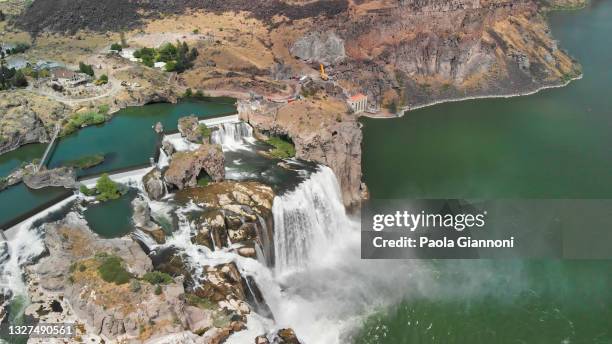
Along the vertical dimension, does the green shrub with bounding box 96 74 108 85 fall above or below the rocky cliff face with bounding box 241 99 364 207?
above

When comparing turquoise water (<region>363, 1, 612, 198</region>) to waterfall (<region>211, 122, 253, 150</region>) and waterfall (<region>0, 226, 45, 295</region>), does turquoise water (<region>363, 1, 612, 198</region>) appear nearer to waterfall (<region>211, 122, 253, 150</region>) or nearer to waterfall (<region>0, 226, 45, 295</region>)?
waterfall (<region>211, 122, 253, 150</region>)

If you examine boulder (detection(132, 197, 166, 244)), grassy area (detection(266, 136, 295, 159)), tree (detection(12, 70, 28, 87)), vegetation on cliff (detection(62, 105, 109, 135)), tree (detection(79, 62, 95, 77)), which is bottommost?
boulder (detection(132, 197, 166, 244))

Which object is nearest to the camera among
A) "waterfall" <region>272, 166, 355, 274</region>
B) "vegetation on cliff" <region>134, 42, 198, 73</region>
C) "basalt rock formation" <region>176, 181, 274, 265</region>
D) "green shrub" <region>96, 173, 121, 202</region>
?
"basalt rock formation" <region>176, 181, 274, 265</region>

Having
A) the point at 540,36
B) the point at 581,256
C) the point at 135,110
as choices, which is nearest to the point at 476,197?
the point at 581,256

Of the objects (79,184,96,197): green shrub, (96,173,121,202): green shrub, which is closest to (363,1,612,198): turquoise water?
(96,173,121,202): green shrub

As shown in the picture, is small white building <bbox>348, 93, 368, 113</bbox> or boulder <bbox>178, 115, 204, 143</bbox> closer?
boulder <bbox>178, 115, 204, 143</bbox>

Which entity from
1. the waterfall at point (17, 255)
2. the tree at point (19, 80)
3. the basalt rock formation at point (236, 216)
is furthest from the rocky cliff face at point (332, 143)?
the tree at point (19, 80)
